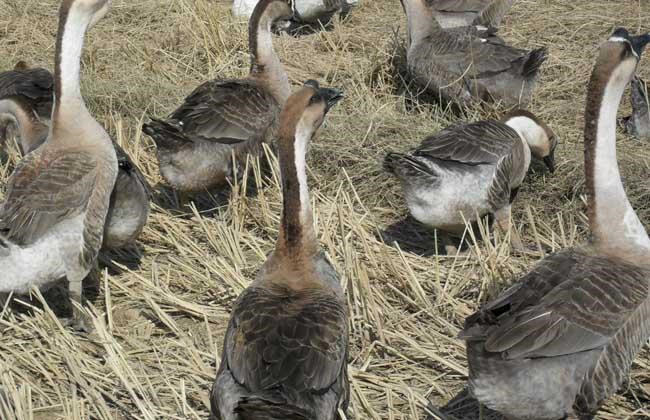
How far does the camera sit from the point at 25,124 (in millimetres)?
7312

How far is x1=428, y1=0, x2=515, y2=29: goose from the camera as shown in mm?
9477

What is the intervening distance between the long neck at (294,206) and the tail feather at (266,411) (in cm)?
107

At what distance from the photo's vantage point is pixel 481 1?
963 cm

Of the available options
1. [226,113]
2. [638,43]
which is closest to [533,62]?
[226,113]

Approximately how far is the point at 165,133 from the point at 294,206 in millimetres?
2244

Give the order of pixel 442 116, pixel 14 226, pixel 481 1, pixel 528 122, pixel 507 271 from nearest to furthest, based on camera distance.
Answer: pixel 14 226, pixel 507 271, pixel 528 122, pixel 442 116, pixel 481 1

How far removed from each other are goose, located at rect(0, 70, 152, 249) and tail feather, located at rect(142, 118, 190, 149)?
0.87ft

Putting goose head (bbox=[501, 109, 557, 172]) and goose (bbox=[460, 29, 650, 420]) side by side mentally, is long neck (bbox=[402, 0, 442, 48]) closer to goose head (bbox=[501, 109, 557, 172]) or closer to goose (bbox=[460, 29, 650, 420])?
goose head (bbox=[501, 109, 557, 172])

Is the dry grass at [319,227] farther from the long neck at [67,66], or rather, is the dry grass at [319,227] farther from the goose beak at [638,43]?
the goose beak at [638,43]

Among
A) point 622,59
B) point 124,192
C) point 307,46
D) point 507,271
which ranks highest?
point 622,59

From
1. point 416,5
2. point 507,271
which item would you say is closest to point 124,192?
point 507,271

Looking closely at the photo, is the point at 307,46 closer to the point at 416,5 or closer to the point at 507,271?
the point at 416,5

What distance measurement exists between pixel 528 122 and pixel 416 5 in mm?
2179

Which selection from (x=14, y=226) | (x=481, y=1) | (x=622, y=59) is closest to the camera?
(x=622, y=59)
